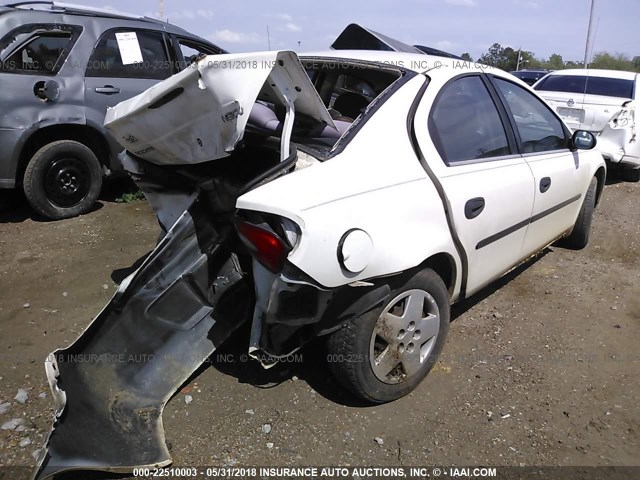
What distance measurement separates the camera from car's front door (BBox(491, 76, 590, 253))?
3465 millimetres

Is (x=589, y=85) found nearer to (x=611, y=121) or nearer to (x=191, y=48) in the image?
(x=611, y=121)

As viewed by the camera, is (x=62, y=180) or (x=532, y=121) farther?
(x=62, y=180)

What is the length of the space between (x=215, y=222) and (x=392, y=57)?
4.68 feet

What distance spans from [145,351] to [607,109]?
6.83 m

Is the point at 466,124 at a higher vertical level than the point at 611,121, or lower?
higher

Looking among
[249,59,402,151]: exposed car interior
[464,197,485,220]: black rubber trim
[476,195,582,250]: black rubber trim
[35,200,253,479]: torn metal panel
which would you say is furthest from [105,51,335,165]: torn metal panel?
[476,195,582,250]: black rubber trim

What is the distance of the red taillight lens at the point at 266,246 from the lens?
85.1 inches

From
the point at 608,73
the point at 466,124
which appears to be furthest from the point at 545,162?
the point at 608,73

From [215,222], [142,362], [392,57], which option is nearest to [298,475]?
[142,362]

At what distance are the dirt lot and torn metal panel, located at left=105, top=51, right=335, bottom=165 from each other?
51.8 inches

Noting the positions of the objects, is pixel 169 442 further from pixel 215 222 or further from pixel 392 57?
pixel 392 57

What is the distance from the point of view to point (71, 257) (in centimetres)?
438

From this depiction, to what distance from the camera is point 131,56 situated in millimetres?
5527

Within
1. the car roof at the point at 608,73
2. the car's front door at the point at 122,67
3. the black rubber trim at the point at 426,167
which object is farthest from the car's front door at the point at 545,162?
the car roof at the point at 608,73
